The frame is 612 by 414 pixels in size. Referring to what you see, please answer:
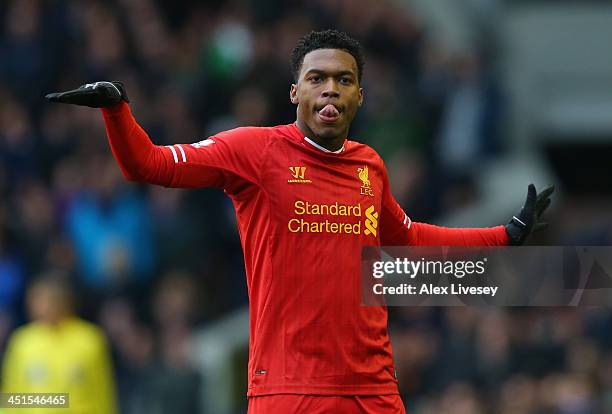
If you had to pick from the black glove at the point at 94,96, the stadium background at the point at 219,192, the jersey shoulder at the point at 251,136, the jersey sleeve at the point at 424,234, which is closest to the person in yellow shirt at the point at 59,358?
the stadium background at the point at 219,192

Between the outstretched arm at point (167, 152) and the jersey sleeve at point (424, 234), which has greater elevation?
the outstretched arm at point (167, 152)

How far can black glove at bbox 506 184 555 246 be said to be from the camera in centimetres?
641

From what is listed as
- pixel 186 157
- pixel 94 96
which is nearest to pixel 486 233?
pixel 186 157

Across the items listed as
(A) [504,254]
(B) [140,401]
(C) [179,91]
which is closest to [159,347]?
(B) [140,401]

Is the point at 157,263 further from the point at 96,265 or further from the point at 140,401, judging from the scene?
the point at 140,401

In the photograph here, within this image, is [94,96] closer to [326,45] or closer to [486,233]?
[326,45]

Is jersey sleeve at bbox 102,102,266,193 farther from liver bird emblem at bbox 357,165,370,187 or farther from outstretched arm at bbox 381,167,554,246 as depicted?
outstretched arm at bbox 381,167,554,246

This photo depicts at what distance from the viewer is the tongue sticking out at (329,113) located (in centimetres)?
575

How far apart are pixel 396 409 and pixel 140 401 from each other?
19.5 feet

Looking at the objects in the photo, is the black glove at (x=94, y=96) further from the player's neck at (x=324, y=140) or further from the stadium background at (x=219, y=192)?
the stadium background at (x=219, y=192)

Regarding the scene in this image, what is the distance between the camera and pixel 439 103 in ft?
43.9

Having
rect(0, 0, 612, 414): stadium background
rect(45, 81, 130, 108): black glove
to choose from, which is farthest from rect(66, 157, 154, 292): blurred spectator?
rect(45, 81, 130, 108): black glove

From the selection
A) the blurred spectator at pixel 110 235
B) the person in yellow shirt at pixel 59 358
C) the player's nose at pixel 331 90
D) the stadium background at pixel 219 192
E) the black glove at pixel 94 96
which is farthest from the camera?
the blurred spectator at pixel 110 235

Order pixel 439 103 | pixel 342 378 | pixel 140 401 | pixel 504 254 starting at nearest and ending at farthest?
pixel 342 378 < pixel 504 254 < pixel 140 401 < pixel 439 103
